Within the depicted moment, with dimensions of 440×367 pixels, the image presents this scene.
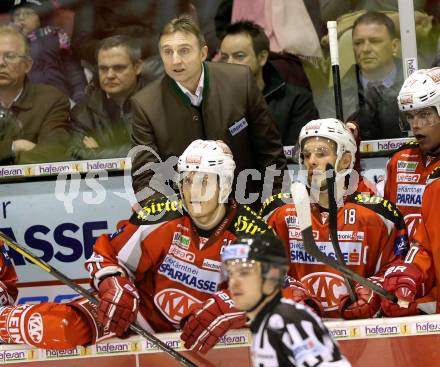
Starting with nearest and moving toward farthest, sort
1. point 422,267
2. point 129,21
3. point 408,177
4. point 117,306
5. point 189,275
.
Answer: point 117,306 < point 422,267 < point 189,275 < point 408,177 < point 129,21

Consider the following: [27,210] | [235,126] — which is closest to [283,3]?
[235,126]

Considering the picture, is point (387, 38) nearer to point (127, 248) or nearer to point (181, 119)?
point (181, 119)

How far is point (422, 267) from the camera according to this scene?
4.36m

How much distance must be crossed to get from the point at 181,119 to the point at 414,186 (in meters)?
1.08

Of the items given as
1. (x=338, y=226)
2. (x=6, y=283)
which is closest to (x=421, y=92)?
(x=338, y=226)

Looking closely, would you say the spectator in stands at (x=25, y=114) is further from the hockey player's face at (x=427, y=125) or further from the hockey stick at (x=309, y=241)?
the hockey stick at (x=309, y=241)

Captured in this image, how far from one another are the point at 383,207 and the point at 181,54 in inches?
45.2

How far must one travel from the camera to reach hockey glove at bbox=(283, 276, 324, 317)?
14.0ft

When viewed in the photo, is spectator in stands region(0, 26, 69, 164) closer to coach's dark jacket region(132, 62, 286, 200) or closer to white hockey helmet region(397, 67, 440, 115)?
coach's dark jacket region(132, 62, 286, 200)

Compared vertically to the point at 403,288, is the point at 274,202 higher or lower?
higher

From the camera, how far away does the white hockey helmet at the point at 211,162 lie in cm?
441

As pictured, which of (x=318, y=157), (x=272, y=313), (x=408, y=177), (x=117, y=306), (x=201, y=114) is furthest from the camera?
(x=201, y=114)

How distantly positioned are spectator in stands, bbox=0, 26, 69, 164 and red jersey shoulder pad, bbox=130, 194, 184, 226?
5.24 feet

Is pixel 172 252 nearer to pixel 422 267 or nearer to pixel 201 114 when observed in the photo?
pixel 201 114
